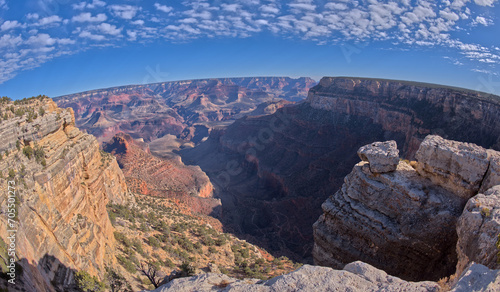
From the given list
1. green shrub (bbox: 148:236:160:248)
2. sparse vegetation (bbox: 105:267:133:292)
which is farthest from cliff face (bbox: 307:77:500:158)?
sparse vegetation (bbox: 105:267:133:292)

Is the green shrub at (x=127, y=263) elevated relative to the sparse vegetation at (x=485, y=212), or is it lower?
lower

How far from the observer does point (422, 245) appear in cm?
1316

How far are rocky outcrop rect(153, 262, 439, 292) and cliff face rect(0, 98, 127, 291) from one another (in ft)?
20.7

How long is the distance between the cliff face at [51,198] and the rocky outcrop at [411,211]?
15.1 metres

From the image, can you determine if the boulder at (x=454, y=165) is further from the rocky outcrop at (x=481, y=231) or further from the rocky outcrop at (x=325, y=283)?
the rocky outcrop at (x=325, y=283)

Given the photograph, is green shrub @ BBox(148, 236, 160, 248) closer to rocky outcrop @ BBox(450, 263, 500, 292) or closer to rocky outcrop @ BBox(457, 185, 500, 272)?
rocky outcrop @ BBox(457, 185, 500, 272)

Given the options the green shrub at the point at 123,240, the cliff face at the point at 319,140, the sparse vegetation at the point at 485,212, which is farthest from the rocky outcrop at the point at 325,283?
the cliff face at the point at 319,140

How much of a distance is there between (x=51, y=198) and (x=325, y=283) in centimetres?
1249

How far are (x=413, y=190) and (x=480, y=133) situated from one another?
32.7 meters

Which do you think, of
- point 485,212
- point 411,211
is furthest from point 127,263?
point 485,212

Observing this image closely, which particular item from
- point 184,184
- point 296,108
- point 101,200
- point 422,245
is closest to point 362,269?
point 422,245

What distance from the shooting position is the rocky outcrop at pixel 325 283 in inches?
263

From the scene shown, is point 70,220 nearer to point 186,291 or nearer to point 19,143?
point 19,143

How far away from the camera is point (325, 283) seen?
22.9 ft
